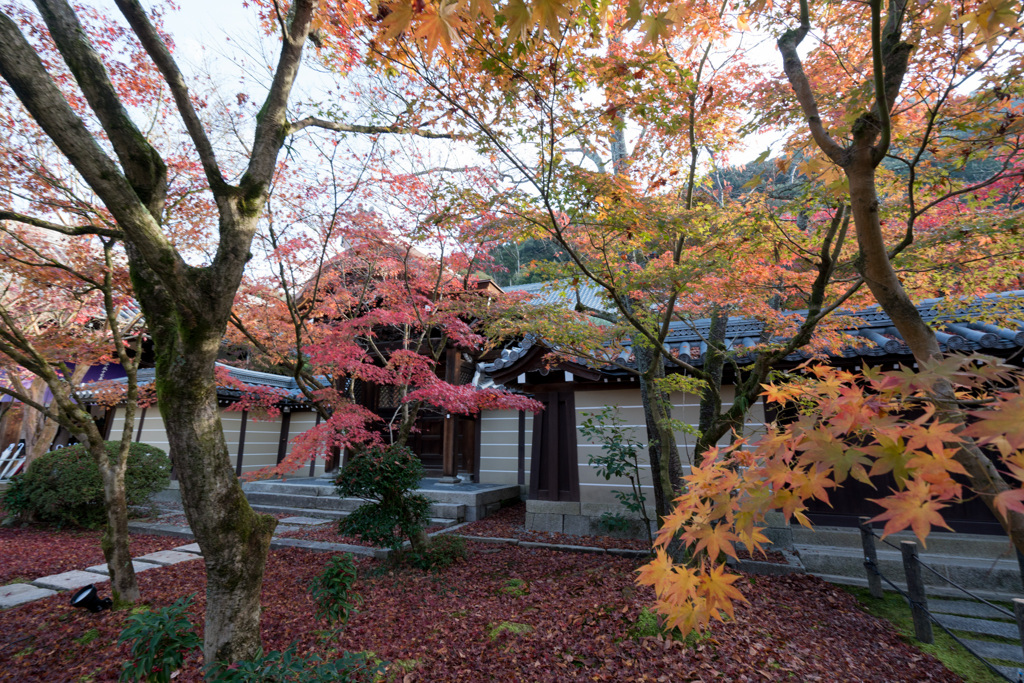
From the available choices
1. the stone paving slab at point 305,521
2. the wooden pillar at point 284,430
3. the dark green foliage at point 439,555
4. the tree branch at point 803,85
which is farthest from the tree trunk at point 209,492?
the wooden pillar at point 284,430

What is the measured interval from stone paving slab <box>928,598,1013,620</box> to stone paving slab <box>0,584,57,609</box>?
37.0 ft

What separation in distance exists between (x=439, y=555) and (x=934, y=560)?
284 inches

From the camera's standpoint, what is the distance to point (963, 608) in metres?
5.83

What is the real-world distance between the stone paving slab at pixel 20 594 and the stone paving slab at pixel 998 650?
10.5 m

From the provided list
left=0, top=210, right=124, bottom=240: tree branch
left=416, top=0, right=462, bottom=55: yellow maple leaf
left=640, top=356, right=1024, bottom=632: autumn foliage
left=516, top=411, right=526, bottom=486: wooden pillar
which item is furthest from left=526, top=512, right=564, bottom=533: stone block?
left=416, top=0, right=462, bottom=55: yellow maple leaf

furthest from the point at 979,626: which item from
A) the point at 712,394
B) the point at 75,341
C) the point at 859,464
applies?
the point at 75,341

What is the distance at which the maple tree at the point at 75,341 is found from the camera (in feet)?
16.7

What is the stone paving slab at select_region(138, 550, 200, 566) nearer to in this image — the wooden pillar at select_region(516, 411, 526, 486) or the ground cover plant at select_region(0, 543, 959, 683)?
the ground cover plant at select_region(0, 543, 959, 683)

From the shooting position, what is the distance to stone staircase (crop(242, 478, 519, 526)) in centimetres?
1046

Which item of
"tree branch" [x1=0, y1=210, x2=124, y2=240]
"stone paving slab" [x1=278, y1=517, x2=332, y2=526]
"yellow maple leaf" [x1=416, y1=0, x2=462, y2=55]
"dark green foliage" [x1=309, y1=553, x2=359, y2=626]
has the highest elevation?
"yellow maple leaf" [x1=416, y1=0, x2=462, y2=55]

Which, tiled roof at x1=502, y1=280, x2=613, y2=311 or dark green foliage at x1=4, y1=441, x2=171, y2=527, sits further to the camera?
dark green foliage at x1=4, y1=441, x2=171, y2=527

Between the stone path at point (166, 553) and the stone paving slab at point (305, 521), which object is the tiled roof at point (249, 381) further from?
the stone path at point (166, 553)

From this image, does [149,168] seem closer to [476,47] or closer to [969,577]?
[476,47]

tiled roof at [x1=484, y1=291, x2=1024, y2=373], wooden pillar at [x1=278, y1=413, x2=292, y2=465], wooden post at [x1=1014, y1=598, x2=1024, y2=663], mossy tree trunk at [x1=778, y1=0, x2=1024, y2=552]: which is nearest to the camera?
mossy tree trunk at [x1=778, y1=0, x2=1024, y2=552]
